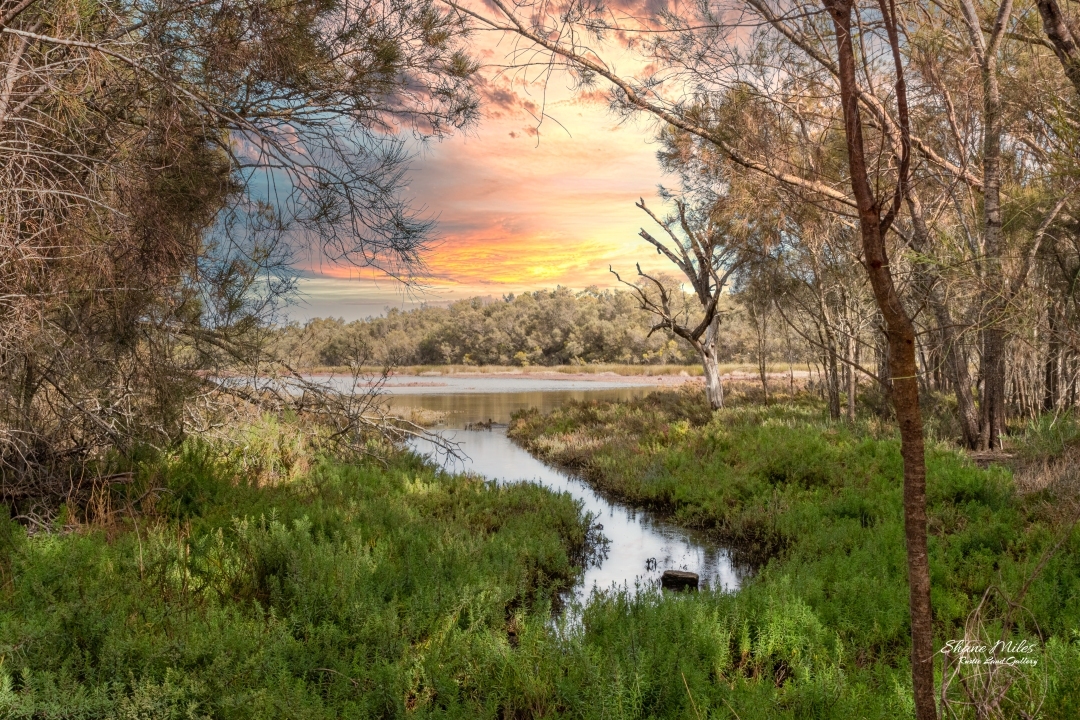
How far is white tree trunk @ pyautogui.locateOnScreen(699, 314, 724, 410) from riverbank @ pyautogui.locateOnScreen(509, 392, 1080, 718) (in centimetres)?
180

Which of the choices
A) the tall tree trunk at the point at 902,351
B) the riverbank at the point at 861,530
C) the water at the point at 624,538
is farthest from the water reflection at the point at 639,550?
the tall tree trunk at the point at 902,351

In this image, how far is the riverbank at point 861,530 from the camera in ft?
14.8

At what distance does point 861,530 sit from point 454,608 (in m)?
4.77

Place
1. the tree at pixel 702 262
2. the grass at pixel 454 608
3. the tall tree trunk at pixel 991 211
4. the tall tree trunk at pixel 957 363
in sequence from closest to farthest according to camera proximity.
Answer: the grass at pixel 454 608 → the tall tree trunk at pixel 991 211 → the tall tree trunk at pixel 957 363 → the tree at pixel 702 262

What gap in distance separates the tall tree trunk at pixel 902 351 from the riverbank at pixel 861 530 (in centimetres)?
35

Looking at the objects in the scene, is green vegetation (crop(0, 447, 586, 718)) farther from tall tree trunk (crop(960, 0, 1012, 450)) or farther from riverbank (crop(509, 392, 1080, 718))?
tall tree trunk (crop(960, 0, 1012, 450))

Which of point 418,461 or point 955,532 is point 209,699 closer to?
point 955,532

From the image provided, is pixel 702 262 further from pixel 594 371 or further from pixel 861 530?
pixel 594 371

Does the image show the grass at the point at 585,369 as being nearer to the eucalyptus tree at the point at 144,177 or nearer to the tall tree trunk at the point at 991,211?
the tall tree trunk at the point at 991,211

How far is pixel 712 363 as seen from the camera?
59.3 ft

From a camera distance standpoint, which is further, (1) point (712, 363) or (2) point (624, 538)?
(1) point (712, 363)

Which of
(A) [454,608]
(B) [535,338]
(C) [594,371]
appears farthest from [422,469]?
(B) [535,338]

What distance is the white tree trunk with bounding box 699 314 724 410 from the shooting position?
1784 cm

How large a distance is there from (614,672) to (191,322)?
6.64 metres
